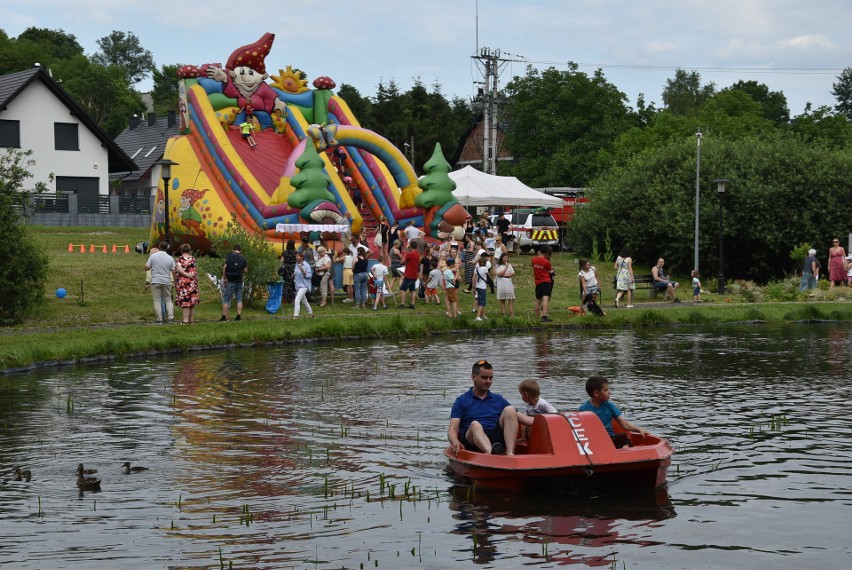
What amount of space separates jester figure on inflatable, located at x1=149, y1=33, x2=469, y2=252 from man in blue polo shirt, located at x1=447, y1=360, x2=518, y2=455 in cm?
2123

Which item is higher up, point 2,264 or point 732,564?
point 2,264

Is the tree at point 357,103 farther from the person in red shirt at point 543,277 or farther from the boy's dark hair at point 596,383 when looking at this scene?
the boy's dark hair at point 596,383

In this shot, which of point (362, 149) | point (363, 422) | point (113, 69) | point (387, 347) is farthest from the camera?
point (113, 69)

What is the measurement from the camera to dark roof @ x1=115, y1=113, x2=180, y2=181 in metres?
67.4

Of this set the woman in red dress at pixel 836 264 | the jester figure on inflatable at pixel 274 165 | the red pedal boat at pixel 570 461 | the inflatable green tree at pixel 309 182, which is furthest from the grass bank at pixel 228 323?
the red pedal boat at pixel 570 461

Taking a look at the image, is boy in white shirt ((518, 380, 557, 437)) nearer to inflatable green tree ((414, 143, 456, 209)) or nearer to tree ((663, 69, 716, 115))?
inflatable green tree ((414, 143, 456, 209))

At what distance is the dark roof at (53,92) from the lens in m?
52.8

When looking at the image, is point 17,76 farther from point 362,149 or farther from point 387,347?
point 387,347

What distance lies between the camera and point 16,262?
26.8 meters

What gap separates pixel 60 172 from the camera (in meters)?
55.3

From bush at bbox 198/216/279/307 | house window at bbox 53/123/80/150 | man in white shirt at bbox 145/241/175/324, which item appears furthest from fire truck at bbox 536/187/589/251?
man in white shirt at bbox 145/241/175/324

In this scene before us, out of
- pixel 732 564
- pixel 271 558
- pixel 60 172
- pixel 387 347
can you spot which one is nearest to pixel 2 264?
pixel 387 347

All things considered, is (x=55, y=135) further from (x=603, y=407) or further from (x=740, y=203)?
(x=603, y=407)

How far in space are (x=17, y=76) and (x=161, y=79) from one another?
60.8m
